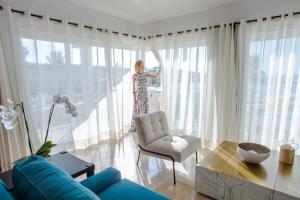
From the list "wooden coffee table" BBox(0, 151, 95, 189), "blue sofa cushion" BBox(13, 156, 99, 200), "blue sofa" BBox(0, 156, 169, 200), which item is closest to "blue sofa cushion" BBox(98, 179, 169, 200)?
"wooden coffee table" BBox(0, 151, 95, 189)

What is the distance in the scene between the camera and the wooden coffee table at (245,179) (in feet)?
5.06

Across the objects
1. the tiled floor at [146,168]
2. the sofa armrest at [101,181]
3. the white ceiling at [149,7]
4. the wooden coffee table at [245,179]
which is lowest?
the tiled floor at [146,168]

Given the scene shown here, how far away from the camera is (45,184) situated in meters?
A: 0.82

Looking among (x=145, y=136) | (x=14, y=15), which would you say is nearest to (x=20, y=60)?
(x=14, y=15)

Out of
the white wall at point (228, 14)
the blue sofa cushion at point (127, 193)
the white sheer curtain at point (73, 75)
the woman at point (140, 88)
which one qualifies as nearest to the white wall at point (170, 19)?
the white wall at point (228, 14)

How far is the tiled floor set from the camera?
2104 millimetres

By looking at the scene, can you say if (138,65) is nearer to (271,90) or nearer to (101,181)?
(271,90)

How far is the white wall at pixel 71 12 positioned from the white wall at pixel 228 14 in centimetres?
76

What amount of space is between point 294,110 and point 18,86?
144 inches

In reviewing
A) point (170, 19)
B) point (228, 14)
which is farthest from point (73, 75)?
point (228, 14)

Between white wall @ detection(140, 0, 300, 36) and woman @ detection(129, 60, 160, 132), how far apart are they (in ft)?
2.70

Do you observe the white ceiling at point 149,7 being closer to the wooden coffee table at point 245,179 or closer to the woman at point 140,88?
the woman at point 140,88

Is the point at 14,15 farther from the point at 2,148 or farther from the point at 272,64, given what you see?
the point at 272,64

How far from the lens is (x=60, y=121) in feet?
9.32
